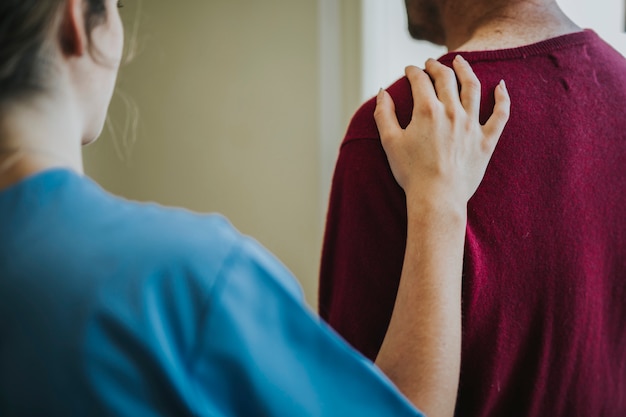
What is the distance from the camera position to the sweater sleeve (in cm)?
66

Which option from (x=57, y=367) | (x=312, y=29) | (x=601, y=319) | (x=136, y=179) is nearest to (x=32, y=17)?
(x=57, y=367)

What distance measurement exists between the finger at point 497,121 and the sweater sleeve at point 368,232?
0.30 feet

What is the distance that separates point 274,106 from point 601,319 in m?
1.01

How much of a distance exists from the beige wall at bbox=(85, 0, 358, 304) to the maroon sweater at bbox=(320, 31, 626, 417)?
0.78 meters

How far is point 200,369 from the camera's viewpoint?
0.44 metres

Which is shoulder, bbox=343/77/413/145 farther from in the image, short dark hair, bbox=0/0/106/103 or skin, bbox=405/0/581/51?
short dark hair, bbox=0/0/106/103

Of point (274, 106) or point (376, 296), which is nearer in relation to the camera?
point (376, 296)

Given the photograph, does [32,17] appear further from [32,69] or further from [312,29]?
[312,29]

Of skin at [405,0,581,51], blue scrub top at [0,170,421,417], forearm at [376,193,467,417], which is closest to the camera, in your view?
blue scrub top at [0,170,421,417]

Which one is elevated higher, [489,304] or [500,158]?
[500,158]

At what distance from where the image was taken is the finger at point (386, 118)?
2.12ft

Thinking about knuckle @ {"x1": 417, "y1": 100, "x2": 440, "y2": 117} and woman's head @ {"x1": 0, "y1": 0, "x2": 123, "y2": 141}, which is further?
knuckle @ {"x1": 417, "y1": 100, "x2": 440, "y2": 117}

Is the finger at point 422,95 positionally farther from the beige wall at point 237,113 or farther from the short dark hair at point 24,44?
the beige wall at point 237,113

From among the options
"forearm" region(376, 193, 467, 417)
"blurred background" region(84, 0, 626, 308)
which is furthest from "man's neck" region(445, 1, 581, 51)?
"blurred background" region(84, 0, 626, 308)
